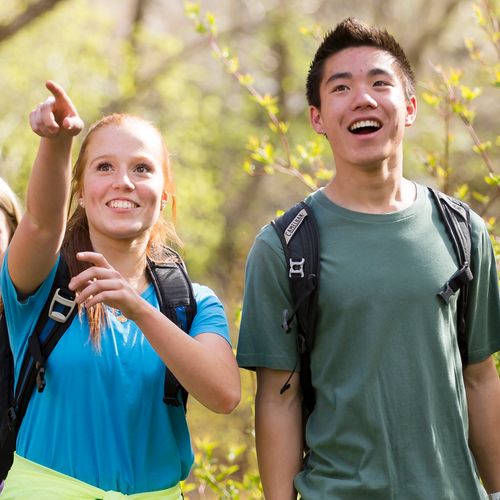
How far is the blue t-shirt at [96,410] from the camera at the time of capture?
2.84m

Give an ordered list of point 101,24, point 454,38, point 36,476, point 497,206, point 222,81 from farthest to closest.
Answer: point 222,81
point 454,38
point 101,24
point 497,206
point 36,476

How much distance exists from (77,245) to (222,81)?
54.3 feet

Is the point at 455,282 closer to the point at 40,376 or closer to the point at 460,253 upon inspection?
the point at 460,253

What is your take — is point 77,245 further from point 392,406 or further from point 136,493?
point 392,406

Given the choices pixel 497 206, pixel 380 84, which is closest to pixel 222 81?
pixel 497 206

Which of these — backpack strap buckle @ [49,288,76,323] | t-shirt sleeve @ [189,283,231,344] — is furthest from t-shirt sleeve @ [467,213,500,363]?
backpack strap buckle @ [49,288,76,323]

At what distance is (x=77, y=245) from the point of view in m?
3.07

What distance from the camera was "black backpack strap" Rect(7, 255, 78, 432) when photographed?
112 inches

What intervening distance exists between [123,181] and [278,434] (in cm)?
89

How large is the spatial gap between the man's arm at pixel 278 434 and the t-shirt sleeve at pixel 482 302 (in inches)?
22.6

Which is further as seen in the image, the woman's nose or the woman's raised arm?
the woman's nose

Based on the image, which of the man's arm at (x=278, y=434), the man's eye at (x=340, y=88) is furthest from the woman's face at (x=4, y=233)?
the man's eye at (x=340, y=88)

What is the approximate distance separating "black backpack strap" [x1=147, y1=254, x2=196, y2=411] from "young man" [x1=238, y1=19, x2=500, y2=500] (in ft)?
0.59

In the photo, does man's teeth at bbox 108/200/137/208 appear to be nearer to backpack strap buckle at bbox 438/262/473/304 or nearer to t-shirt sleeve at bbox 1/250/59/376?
t-shirt sleeve at bbox 1/250/59/376
